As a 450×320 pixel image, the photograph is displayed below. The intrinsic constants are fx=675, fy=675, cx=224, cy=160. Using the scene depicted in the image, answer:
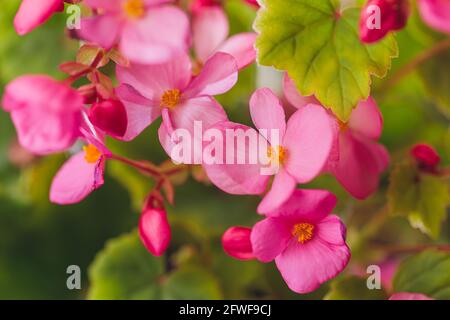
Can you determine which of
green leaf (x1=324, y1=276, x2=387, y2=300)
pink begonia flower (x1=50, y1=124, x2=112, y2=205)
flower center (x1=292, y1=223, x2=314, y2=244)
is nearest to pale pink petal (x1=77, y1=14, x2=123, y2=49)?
pink begonia flower (x1=50, y1=124, x2=112, y2=205)

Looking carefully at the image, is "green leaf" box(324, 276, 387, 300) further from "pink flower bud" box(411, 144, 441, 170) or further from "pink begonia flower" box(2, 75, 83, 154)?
"pink begonia flower" box(2, 75, 83, 154)

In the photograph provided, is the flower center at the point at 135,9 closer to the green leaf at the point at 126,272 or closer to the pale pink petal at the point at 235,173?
the pale pink petal at the point at 235,173

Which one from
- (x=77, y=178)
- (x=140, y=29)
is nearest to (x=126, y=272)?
(x=77, y=178)

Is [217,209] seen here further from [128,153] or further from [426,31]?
[426,31]

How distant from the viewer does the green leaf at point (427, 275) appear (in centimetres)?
74

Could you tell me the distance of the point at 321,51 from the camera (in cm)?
64

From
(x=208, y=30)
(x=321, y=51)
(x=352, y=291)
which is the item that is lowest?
(x=352, y=291)

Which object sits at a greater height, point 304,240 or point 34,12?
point 34,12

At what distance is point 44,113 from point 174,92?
140 mm

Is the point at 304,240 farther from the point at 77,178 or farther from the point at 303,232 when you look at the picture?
the point at 77,178

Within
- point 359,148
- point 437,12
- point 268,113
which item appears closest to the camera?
point 437,12

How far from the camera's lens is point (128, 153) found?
1.03 metres

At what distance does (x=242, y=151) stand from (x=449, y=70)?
18.8 inches

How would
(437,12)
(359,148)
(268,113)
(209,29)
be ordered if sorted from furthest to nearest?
1. (209,29)
2. (359,148)
3. (268,113)
4. (437,12)
